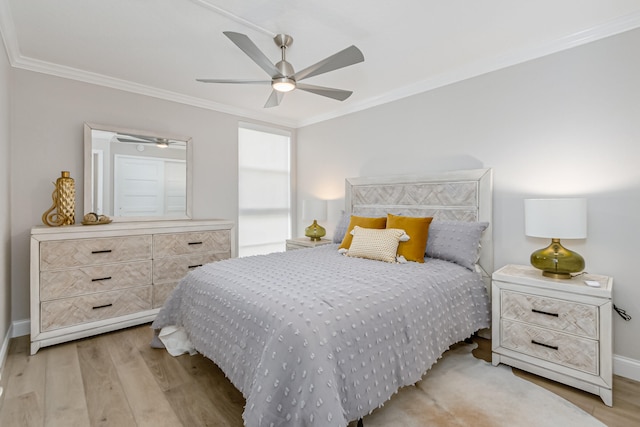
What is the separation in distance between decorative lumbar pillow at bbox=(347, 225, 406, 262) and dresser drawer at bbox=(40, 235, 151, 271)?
2.07 metres

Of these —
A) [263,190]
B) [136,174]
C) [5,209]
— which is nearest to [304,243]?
[263,190]

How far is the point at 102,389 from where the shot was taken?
1.98m

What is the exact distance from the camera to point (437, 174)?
313cm

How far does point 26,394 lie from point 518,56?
4454 millimetres

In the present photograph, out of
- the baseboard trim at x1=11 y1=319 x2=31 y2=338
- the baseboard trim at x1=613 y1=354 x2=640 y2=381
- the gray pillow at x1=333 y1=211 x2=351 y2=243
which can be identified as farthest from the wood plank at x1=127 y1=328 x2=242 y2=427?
the baseboard trim at x1=613 y1=354 x2=640 y2=381

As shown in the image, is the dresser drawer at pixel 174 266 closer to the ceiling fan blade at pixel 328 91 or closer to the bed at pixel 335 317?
the bed at pixel 335 317

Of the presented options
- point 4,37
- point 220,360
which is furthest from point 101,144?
point 220,360

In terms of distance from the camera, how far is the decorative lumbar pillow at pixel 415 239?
263 centimetres

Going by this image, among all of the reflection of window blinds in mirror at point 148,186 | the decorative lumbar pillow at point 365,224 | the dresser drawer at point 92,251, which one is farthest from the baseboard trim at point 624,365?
the decorative lumbar pillow at point 365,224

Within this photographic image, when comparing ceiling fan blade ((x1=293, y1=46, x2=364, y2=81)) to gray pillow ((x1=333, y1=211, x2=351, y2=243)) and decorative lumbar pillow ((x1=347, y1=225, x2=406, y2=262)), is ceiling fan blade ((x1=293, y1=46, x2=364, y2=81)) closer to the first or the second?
decorative lumbar pillow ((x1=347, y1=225, x2=406, y2=262))

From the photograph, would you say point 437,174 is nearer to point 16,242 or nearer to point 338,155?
point 338,155

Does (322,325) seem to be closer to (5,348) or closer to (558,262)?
(558,262)

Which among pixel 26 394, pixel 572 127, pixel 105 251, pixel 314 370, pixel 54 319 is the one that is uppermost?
pixel 572 127

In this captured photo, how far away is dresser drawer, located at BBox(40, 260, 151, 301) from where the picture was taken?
2549 mm
